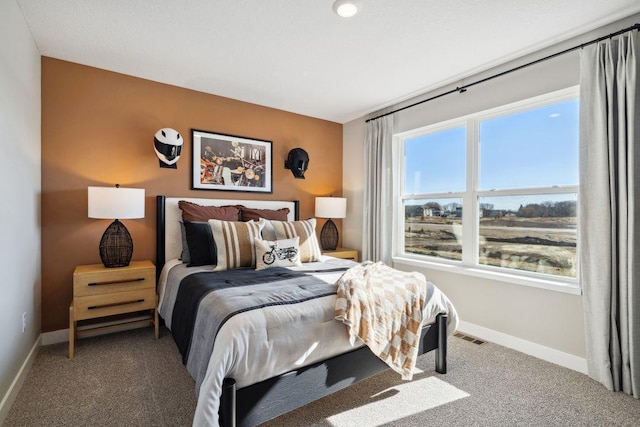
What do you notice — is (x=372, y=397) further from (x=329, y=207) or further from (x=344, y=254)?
(x=329, y=207)

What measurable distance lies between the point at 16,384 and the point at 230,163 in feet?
8.35

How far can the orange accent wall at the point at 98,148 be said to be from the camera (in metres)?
2.78

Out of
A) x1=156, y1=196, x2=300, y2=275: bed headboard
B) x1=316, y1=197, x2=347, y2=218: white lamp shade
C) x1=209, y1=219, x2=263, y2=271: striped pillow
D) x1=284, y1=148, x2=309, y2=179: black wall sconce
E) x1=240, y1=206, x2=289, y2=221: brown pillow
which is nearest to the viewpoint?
x1=209, y1=219, x2=263, y2=271: striped pillow

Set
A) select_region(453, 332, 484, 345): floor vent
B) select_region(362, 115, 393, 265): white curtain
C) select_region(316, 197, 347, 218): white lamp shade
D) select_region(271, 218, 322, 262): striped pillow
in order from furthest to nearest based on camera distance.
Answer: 1. select_region(316, 197, 347, 218): white lamp shade
2. select_region(362, 115, 393, 265): white curtain
3. select_region(271, 218, 322, 262): striped pillow
4. select_region(453, 332, 484, 345): floor vent

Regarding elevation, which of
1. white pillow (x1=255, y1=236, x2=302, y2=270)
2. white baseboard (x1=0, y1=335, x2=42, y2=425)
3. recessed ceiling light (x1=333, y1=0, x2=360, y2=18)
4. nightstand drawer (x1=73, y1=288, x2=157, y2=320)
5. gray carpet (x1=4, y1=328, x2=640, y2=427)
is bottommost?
gray carpet (x1=4, y1=328, x2=640, y2=427)

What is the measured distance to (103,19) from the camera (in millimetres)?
2230

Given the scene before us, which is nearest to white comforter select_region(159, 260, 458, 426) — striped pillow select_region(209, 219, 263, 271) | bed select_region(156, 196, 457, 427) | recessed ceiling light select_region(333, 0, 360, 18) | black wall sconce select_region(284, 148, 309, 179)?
bed select_region(156, 196, 457, 427)

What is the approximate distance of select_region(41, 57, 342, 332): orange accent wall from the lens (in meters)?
2.78

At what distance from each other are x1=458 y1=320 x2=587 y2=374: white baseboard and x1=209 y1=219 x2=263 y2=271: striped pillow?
2242 mm

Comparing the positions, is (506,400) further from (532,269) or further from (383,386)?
(532,269)

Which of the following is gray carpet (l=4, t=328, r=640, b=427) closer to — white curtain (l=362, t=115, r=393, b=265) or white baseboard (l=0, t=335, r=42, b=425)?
white baseboard (l=0, t=335, r=42, b=425)

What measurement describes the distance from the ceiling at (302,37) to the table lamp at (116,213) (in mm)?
1216

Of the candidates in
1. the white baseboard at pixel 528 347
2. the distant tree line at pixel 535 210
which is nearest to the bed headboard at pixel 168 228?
the distant tree line at pixel 535 210

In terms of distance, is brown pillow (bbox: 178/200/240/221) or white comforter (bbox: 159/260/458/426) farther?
brown pillow (bbox: 178/200/240/221)
